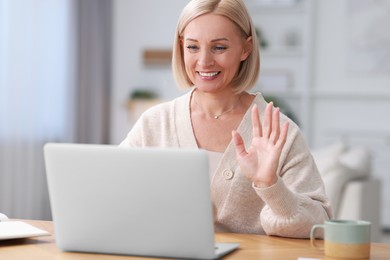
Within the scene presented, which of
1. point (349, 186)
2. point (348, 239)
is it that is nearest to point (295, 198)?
point (348, 239)

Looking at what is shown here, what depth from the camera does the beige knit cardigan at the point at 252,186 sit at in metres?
2.02

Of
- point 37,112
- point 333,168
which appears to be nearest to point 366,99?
point 37,112

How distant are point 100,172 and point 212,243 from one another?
27 cm

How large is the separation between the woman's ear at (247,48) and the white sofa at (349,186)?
1.91 metres

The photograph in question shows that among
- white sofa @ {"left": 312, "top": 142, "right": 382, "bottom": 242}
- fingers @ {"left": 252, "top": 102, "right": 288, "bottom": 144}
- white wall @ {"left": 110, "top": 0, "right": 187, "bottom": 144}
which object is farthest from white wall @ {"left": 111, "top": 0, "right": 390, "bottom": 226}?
fingers @ {"left": 252, "top": 102, "right": 288, "bottom": 144}

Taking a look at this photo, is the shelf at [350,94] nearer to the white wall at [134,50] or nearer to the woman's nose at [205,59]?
the white wall at [134,50]

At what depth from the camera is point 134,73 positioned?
7332 mm

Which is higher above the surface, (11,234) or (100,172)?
(100,172)

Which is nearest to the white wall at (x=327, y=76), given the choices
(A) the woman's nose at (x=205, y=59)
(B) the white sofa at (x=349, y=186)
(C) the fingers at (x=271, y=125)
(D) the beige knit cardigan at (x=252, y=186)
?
(B) the white sofa at (x=349, y=186)

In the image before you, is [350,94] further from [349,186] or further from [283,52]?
[349,186]

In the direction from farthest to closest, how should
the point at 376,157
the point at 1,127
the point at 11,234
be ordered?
the point at 376,157, the point at 1,127, the point at 11,234

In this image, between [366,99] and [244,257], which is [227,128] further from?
[366,99]

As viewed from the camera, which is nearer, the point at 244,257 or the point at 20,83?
the point at 244,257

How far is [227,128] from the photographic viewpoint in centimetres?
233
